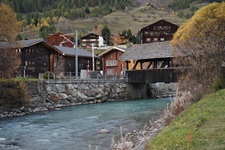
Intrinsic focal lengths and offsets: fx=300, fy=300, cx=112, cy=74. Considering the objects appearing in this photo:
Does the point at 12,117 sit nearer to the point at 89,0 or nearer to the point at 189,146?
the point at 189,146

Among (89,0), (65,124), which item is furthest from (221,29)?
(89,0)

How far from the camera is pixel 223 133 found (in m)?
6.89

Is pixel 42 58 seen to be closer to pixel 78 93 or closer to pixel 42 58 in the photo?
pixel 42 58

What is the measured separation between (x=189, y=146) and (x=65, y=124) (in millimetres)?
10875

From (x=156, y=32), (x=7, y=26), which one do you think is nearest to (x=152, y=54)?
(x=7, y=26)

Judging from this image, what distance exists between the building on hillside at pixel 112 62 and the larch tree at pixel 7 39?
1966 centimetres

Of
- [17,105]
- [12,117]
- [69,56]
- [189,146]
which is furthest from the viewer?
[69,56]

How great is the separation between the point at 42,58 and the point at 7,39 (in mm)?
12979

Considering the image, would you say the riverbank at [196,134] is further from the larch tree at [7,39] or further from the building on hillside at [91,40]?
the building on hillside at [91,40]

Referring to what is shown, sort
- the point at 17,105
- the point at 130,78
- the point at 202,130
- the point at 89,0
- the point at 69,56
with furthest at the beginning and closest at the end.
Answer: the point at 89,0
the point at 69,56
the point at 130,78
the point at 17,105
the point at 202,130

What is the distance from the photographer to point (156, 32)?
67812mm

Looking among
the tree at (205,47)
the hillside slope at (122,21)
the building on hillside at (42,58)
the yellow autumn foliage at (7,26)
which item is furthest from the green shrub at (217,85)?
the hillside slope at (122,21)

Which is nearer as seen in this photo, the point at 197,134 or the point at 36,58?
the point at 197,134

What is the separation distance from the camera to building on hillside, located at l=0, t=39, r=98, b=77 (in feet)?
112
